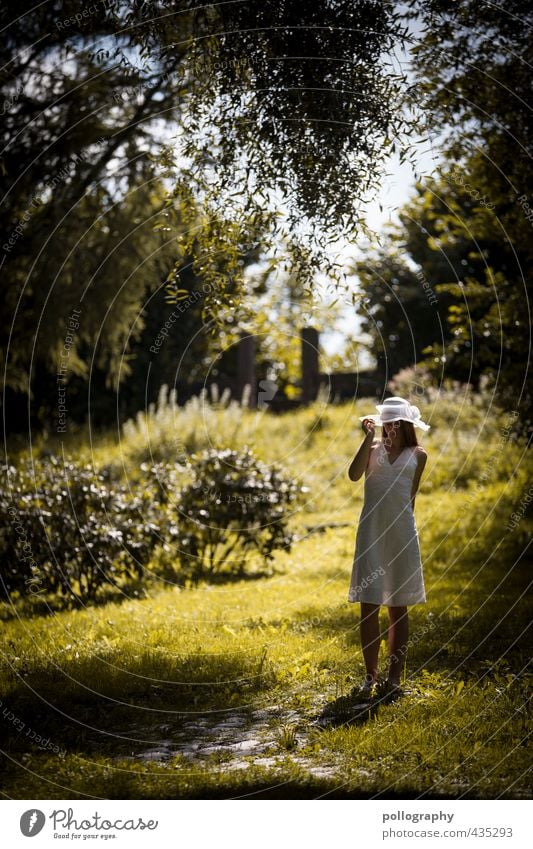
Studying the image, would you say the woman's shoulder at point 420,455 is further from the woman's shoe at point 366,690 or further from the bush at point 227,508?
the bush at point 227,508

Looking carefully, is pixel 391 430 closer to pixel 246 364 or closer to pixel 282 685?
pixel 282 685

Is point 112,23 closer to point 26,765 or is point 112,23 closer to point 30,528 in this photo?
point 30,528

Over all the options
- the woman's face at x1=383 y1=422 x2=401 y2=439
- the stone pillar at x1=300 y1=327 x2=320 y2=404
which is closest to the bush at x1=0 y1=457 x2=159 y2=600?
the woman's face at x1=383 y1=422 x2=401 y2=439

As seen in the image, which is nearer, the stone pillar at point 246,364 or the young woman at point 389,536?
the young woman at point 389,536

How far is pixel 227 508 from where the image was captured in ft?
35.3

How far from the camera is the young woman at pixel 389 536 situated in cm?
557

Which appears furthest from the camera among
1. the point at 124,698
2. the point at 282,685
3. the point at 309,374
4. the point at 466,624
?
the point at 309,374

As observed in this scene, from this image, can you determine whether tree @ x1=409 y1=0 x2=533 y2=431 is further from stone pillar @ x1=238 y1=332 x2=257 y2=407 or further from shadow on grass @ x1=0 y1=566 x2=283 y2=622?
stone pillar @ x1=238 y1=332 x2=257 y2=407

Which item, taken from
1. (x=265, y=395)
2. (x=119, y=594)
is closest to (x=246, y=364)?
(x=265, y=395)

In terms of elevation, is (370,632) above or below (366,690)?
above

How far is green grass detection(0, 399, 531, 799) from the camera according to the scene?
4641mm

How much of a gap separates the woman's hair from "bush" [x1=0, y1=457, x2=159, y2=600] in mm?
4567

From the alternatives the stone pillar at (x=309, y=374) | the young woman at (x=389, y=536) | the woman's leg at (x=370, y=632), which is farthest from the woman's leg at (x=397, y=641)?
the stone pillar at (x=309, y=374)
